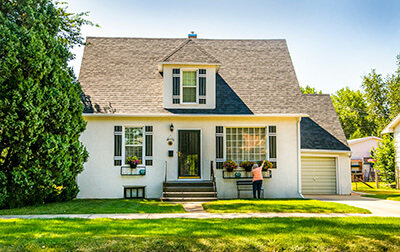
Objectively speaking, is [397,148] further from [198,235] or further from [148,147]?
[198,235]

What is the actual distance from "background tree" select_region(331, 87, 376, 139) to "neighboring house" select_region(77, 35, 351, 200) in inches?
1544

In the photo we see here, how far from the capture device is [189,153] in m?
14.8

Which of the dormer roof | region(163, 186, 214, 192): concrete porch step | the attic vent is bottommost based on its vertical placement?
region(163, 186, 214, 192): concrete porch step

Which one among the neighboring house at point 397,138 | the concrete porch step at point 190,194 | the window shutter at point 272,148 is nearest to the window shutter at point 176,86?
the concrete porch step at point 190,194

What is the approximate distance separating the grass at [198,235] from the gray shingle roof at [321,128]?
340 inches

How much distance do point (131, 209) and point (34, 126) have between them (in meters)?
3.74

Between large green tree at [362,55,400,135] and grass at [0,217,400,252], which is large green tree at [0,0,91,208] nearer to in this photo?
grass at [0,217,400,252]

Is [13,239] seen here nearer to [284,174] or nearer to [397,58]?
[284,174]

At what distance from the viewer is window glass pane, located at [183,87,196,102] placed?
15023 mm

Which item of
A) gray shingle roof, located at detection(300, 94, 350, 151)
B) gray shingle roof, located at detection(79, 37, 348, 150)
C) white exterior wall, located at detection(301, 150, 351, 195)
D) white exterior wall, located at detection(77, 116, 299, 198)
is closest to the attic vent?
gray shingle roof, located at detection(79, 37, 348, 150)

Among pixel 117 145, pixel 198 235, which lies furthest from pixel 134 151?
pixel 198 235

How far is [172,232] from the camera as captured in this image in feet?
22.7

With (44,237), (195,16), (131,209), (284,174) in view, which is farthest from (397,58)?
(44,237)

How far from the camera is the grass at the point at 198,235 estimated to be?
20.1ft
